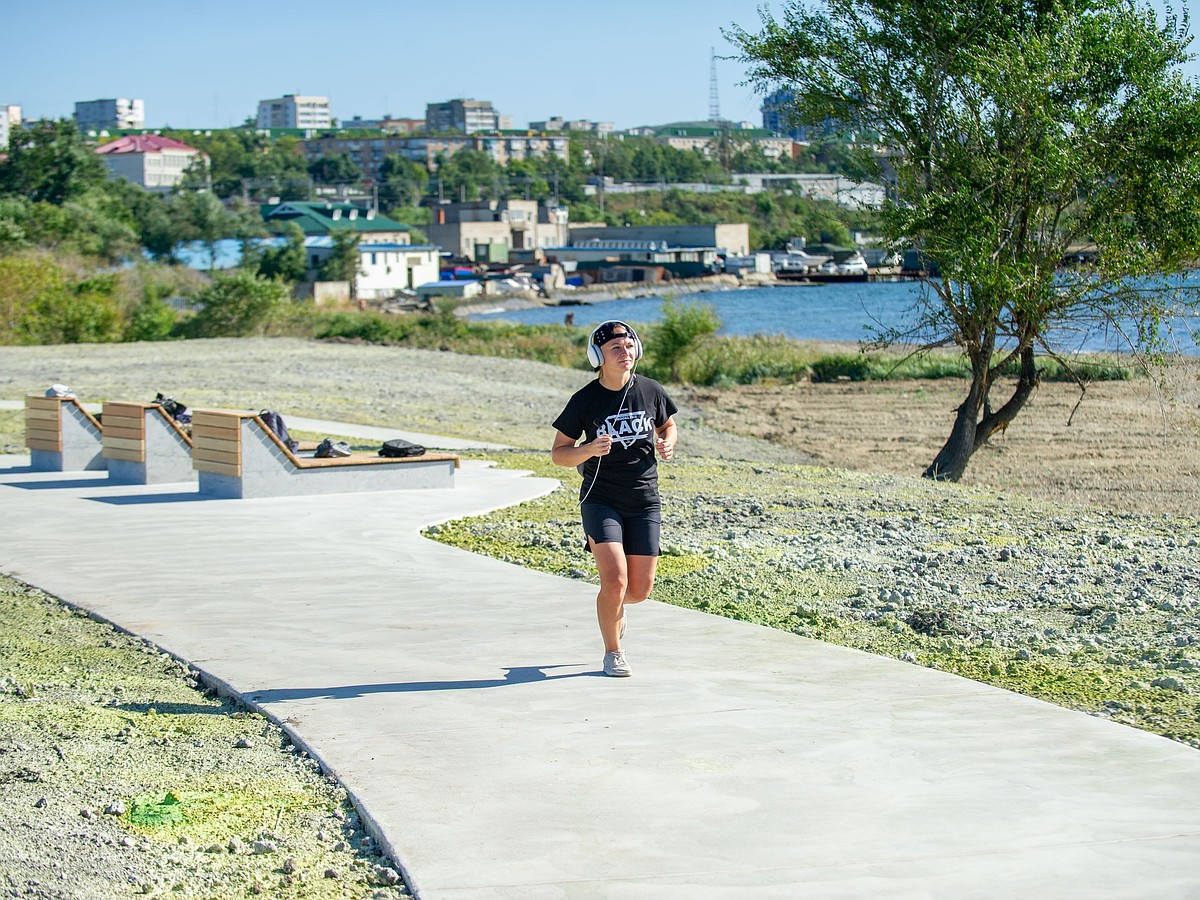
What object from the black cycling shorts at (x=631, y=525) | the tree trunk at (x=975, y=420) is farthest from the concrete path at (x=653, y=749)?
the tree trunk at (x=975, y=420)

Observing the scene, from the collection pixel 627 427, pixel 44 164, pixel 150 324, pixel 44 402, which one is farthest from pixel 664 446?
pixel 44 164

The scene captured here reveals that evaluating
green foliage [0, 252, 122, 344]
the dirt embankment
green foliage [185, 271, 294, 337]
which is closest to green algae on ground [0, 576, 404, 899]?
the dirt embankment

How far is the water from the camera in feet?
238

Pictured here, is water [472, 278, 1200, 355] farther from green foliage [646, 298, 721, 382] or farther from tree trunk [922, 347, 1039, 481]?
tree trunk [922, 347, 1039, 481]

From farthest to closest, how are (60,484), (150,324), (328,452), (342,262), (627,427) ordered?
A: (342,262) → (150,324) → (60,484) → (328,452) → (627,427)

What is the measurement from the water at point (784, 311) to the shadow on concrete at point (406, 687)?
5599cm

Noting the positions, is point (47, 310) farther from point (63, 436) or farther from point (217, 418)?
point (217, 418)

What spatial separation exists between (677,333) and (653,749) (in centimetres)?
3358

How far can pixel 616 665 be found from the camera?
6773mm

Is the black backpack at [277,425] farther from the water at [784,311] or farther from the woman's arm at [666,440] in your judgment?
the water at [784,311]

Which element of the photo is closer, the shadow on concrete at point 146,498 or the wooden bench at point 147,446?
the shadow on concrete at point 146,498

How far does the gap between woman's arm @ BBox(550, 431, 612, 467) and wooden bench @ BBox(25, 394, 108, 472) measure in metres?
9.80

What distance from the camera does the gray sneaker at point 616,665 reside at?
6.77m

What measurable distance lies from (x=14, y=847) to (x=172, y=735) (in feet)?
4.82
